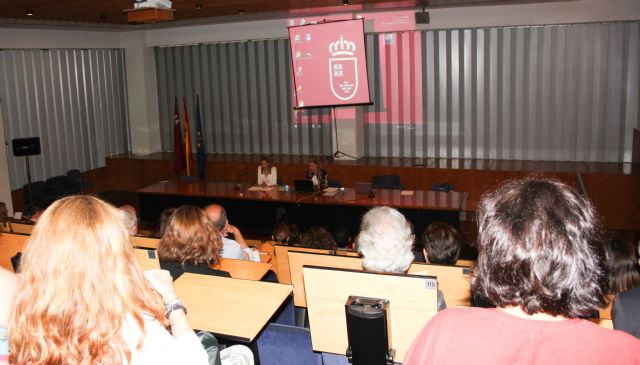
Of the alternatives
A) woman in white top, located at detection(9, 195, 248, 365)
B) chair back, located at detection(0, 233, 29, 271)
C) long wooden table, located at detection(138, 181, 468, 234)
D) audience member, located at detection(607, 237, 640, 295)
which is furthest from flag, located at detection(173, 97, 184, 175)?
woman in white top, located at detection(9, 195, 248, 365)

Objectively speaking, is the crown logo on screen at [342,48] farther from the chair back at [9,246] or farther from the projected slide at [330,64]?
the chair back at [9,246]

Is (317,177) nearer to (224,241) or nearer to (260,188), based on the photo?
(260,188)

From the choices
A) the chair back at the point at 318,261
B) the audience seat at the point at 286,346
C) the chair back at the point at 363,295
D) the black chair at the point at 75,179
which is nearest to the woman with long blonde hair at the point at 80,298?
the chair back at the point at 363,295

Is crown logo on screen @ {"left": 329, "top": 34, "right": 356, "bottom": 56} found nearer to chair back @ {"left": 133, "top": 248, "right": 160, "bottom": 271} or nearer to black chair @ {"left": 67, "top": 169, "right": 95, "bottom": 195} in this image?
black chair @ {"left": 67, "top": 169, "right": 95, "bottom": 195}

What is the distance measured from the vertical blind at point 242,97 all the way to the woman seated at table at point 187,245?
8.66 meters

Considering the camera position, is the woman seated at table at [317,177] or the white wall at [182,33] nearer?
the woman seated at table at [317,177]

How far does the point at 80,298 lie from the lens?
1.50 m

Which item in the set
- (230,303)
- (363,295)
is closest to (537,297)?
(363,295)

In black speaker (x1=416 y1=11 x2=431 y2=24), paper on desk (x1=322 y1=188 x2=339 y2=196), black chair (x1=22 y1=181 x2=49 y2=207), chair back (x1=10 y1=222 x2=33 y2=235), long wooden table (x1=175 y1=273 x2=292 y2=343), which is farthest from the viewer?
black chair (x1=22 y1=181 x2=49 y2=207)

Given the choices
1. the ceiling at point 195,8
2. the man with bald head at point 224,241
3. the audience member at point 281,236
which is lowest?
the audience member at point 281,236

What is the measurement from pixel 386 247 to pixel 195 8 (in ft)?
24.1

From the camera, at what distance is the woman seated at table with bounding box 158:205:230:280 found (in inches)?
141

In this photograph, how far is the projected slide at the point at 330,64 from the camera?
9742 millimetres

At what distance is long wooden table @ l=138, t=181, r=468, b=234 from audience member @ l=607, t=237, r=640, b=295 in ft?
13.5
